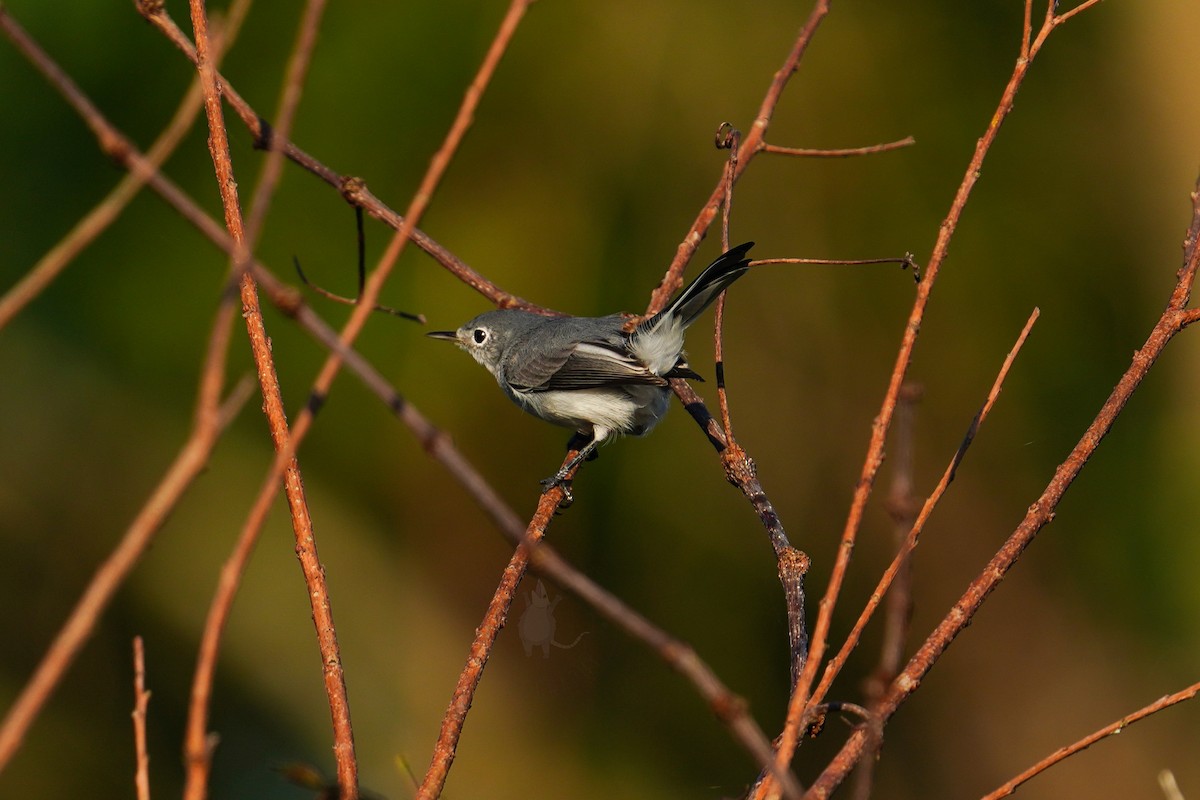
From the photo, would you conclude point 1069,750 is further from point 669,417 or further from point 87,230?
point 669,417

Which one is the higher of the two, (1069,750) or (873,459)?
(873,459)

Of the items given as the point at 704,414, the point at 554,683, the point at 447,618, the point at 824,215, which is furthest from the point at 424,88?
the point at 704,414

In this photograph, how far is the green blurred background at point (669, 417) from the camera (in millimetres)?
4766

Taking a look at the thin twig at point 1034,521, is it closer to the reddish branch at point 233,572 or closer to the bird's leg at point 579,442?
the reddish branch at point 233,572

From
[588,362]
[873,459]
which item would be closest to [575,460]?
[588,362]

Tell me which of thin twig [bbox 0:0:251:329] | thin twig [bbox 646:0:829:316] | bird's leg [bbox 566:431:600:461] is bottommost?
thin twig [bbox 0:0:251:329]

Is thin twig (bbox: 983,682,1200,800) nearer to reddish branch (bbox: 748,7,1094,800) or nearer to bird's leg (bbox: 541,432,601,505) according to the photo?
reddish branch (bbox: 748,7,1094,800)

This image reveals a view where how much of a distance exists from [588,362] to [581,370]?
0.05 metres

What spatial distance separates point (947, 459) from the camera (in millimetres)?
5184

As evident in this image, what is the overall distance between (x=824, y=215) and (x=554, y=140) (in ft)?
4.42

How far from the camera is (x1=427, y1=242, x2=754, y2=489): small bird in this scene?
10.4 feet

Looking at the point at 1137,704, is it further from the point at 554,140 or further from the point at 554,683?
the point at 554,140

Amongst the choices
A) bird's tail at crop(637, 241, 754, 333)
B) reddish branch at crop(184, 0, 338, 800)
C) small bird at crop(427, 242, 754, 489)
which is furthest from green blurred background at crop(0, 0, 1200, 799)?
reddish branch at crop(184, 0, 338, 800)

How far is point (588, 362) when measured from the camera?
3.68 meters
